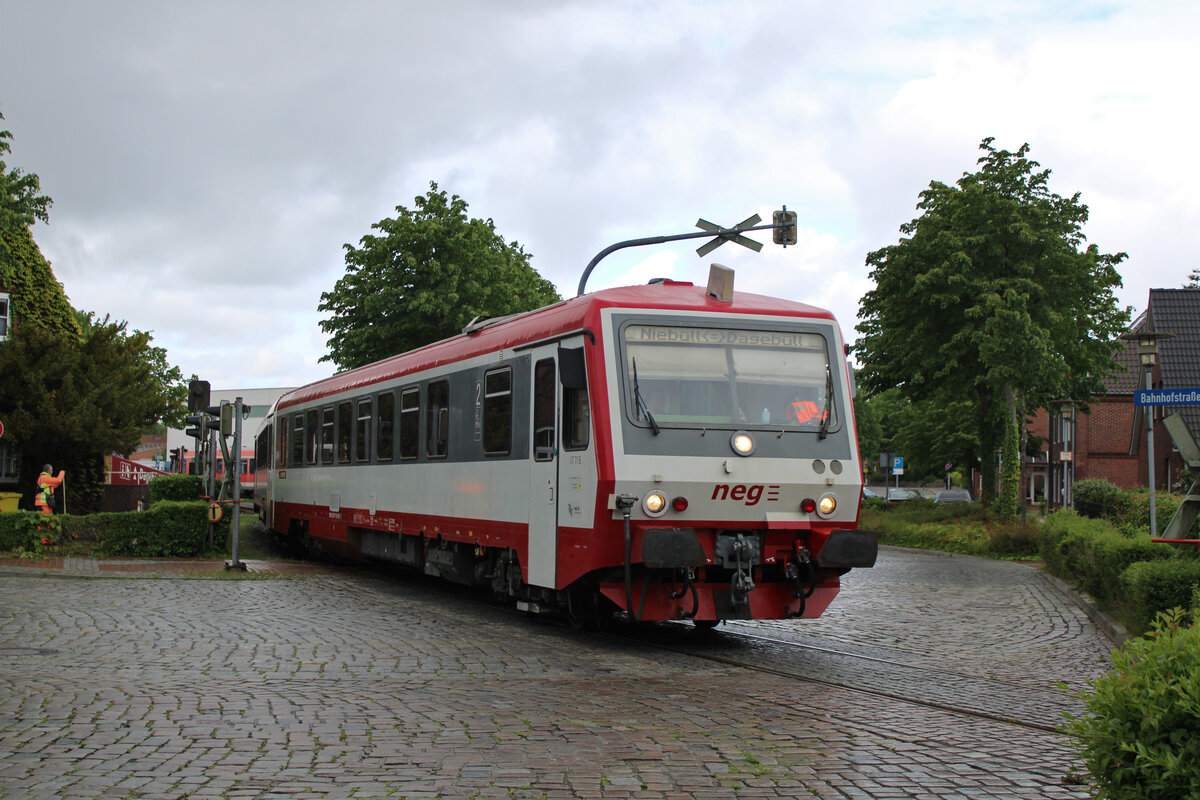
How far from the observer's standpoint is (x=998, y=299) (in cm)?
3016

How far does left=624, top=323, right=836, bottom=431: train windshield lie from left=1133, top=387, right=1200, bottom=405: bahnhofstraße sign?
3.92 m

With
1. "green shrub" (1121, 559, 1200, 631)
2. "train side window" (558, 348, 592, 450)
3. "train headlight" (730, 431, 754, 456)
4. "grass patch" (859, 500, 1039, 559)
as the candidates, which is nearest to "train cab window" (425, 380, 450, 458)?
"train side window" (558, 348, 592, 450)

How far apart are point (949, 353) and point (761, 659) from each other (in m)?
22.9

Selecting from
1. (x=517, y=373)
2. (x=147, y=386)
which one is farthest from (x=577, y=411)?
(x=147, y=386)

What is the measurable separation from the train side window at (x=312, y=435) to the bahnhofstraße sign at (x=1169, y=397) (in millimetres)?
12739

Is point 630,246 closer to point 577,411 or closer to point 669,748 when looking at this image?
point 577,411

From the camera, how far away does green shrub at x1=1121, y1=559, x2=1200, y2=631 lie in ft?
34.7

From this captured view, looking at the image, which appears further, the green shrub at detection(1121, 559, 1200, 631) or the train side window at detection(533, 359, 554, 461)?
the train side window at detection(533, 359, 554, 461)

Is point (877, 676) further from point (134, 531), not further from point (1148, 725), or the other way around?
point (134, 531)

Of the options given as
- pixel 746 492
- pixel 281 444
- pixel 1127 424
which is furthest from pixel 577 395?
pixel 1127 424

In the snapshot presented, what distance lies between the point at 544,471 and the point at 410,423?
4.65m

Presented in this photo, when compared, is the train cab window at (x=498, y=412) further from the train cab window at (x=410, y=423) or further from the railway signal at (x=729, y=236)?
the railway signal at (x=729, y=236)

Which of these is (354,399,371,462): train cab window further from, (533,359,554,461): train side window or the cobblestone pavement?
(533,359,554,461): train side window

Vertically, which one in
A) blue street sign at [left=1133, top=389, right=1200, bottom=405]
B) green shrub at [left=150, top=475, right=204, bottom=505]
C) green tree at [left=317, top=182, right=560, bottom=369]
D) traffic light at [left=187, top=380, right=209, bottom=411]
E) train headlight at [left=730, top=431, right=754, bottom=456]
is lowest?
green shrub at [left=150, top=475, right=204, bottom=505]
